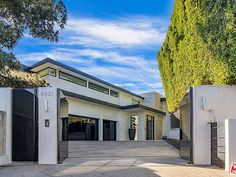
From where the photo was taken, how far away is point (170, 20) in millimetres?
17812

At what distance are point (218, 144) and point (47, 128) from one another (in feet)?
16.6

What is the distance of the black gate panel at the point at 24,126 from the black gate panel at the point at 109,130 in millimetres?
18408

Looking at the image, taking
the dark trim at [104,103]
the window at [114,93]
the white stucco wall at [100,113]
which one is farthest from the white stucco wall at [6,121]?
the window at [114,93]

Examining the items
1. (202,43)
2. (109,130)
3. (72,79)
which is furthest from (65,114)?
(109,130)

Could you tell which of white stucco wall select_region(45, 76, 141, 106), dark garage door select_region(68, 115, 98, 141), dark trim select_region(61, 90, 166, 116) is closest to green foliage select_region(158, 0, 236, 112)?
dark trim select_region(61, 90, 166, 116)

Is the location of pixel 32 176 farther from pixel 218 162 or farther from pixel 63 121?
pixel 218 162

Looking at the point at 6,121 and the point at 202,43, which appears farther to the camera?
the point at 202,43

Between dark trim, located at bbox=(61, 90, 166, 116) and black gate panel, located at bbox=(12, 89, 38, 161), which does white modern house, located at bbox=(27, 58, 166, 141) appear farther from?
black gate panel, located at bbox=(12, 89, 38, 161)

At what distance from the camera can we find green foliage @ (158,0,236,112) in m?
9.76

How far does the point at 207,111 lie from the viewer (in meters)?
11.2

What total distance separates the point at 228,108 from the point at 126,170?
12.5ft

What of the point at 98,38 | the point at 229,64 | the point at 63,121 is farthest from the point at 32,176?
the point at 98,38

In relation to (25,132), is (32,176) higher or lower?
lower

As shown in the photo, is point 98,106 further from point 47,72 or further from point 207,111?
point 207,111
